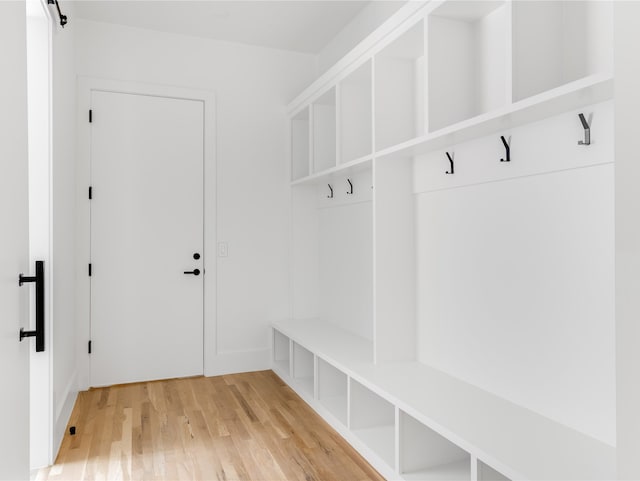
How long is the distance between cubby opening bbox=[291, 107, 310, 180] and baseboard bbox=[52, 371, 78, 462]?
2301 millimetres

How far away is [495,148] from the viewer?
2068 millimetres

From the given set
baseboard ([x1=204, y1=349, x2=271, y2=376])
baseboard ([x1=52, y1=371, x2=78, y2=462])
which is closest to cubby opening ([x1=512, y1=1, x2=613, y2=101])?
baseboard ([x1=52, y1=371, x2=78, y2=462])

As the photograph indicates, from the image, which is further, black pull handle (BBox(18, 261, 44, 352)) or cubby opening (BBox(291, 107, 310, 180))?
cubby opening (BBox(291, 107, 310, 180))

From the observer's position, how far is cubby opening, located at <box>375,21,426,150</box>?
256 centimetres

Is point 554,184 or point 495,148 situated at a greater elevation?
point 495,148

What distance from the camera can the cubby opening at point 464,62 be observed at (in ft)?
6.81

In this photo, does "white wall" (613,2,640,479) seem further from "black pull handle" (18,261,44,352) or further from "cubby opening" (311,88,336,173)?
"cubby opening" (311,88,336,173)

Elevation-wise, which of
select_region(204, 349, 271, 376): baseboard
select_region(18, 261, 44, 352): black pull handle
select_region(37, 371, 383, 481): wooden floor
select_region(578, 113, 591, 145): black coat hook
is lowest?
select_region(37, 371, 383, 481): wooden floor

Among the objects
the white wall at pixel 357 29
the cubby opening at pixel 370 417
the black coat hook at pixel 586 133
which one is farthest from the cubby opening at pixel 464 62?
the cubby opening at pixel 370 417

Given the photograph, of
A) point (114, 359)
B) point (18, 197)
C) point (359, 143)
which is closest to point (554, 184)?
point (359, 143)

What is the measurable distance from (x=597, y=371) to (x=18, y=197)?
1944 millimetres

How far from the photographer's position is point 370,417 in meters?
2.55

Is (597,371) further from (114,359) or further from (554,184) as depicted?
(114,359)

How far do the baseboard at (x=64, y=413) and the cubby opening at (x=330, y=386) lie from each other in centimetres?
148
